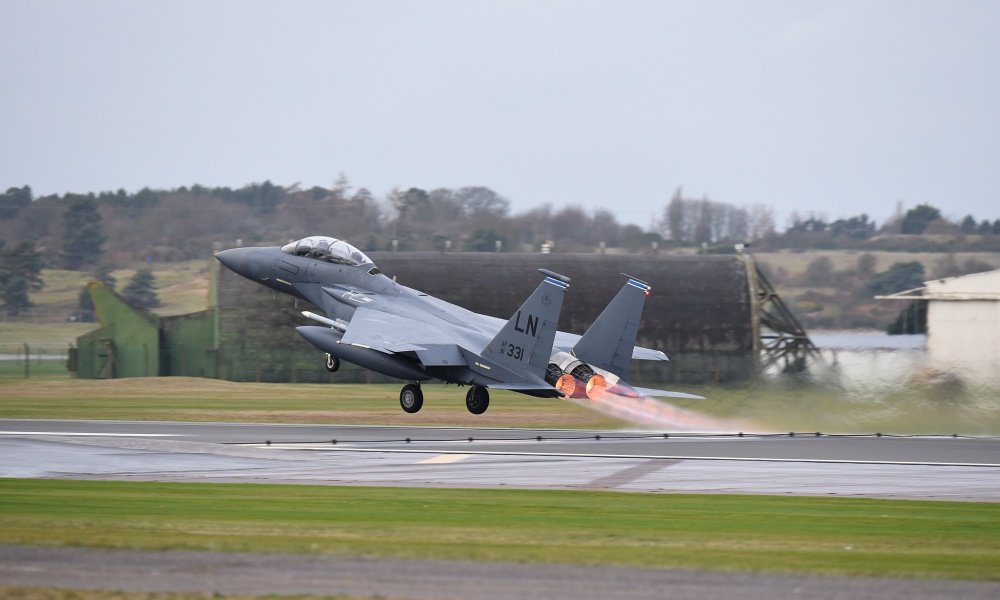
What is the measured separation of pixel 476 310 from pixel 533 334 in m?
21.0

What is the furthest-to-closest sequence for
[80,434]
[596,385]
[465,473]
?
[80,434], [596,385], [465,473]

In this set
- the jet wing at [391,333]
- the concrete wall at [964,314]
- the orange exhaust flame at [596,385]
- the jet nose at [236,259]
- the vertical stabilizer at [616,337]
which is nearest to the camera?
the orange exhaust flame at [596,385]

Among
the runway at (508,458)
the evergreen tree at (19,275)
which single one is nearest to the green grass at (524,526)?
the runway at (508,458)

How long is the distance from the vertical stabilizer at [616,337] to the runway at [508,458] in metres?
2.10

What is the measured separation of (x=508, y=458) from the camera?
1029 inches

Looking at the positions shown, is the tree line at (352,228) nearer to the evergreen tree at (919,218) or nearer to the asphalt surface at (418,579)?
the evergreen tree at (919,218)

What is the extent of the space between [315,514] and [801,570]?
7235 mm

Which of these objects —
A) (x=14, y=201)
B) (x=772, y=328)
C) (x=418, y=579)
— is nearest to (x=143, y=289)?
(x=14, y=201)

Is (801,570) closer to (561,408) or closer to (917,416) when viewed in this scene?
(917,416)

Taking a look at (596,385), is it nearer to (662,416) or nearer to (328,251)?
(662,416)

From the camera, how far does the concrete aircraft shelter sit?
48062 millimetres

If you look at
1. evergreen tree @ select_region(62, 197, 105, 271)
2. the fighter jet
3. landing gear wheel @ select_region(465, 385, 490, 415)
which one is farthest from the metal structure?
evergreen tree @ select_region(62, 197, 105, 271)

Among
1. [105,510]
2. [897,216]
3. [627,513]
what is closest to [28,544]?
[105,510]

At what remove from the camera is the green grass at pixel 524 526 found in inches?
569
